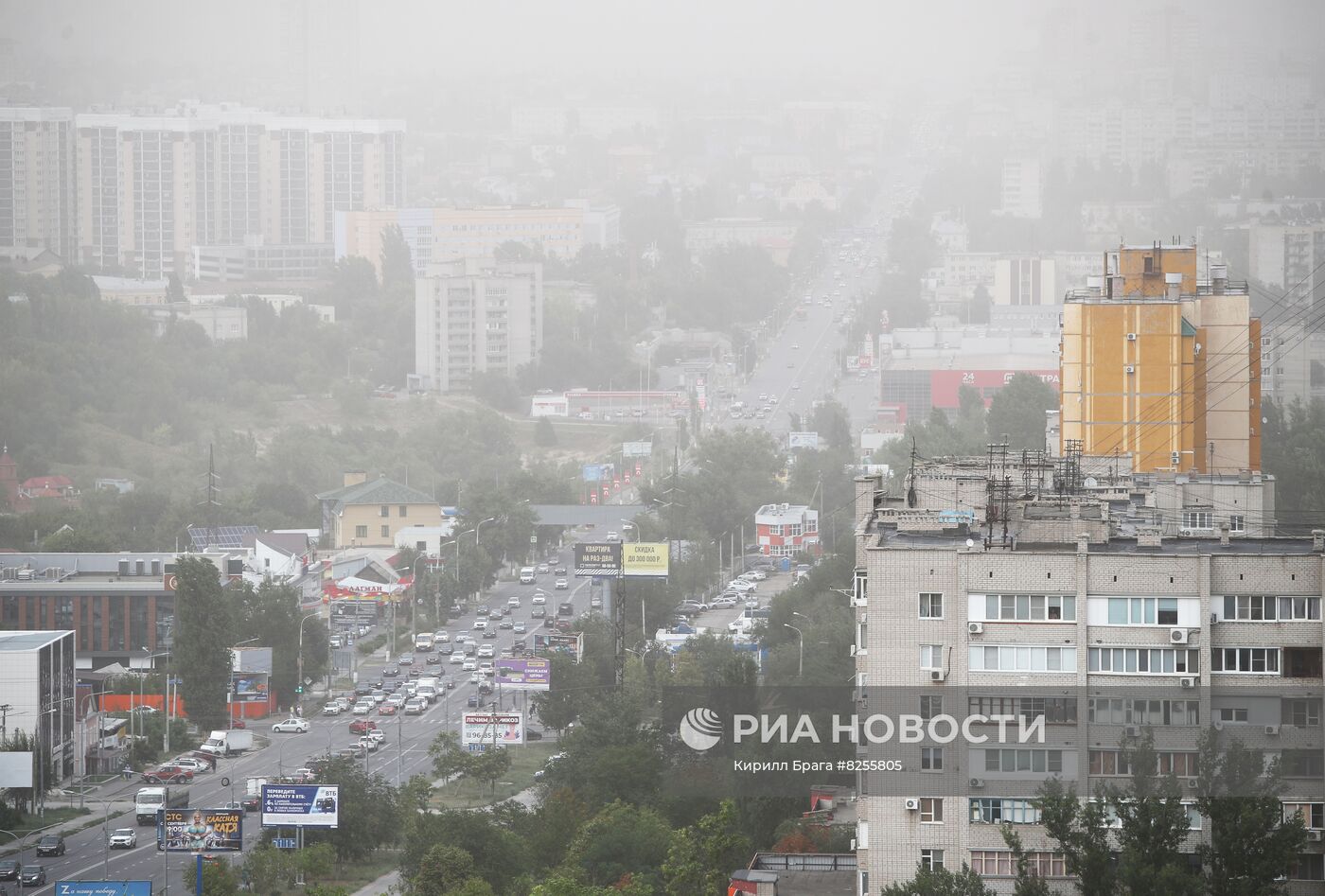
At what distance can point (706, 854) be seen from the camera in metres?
14.0

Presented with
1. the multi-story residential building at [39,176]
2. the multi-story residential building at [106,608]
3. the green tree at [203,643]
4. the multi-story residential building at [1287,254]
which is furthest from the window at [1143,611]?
the multi-story residential building at [39,176]

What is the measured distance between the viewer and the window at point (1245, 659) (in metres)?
9.41

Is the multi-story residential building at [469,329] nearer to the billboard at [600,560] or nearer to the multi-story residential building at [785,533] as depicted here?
the multi-story residential building at [785,533]

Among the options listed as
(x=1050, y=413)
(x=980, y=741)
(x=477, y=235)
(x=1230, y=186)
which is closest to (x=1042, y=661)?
(x=980, y=741)

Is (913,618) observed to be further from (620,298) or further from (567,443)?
(620,298)

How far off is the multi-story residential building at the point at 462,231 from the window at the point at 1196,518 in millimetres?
66959

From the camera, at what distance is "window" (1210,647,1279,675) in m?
9.41

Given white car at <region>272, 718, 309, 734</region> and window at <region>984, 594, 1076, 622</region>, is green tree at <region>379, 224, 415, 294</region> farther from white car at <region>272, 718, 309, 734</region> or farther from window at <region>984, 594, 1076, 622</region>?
window at <region>984, 594, 1076, 622</region>

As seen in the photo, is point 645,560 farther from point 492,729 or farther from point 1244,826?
point 1244,826

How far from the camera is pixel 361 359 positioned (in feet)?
208

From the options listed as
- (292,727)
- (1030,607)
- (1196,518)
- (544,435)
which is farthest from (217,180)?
(1030,607)

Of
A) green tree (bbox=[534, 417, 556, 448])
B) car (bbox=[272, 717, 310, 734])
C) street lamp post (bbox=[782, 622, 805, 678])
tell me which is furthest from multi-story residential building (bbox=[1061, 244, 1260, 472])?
green tree (bbox=[534, 417, 556, 448])

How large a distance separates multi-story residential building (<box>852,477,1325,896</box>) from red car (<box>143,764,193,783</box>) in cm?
1224

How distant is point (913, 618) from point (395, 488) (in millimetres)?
26842
